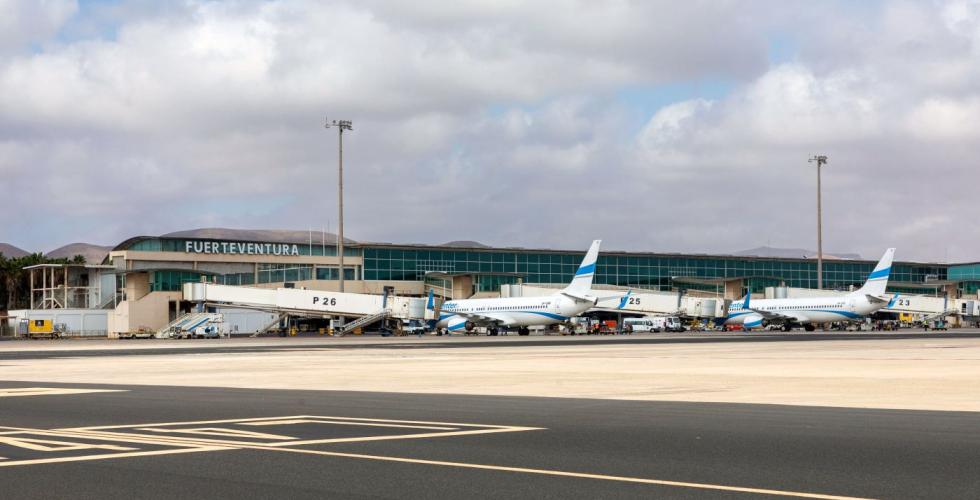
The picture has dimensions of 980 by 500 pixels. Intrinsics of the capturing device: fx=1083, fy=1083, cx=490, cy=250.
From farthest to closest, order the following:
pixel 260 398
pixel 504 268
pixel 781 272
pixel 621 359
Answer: pixel 781 272 → pixel 504 268 → pixel 621 359 → pixel 260 398

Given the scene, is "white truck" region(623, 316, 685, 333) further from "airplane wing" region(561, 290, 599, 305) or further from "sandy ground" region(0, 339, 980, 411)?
"sandy ground" region(0, 339, 980, 411)

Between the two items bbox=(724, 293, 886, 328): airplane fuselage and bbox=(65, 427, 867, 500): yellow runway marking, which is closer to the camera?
bbox=(65, 427, 867, 500): yellow runway marking

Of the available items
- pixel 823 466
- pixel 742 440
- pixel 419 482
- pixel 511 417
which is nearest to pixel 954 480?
pixel 823 466

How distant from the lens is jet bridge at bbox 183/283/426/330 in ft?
380

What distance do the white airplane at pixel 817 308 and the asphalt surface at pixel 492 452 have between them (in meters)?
100

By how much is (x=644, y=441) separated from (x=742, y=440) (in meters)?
1.46

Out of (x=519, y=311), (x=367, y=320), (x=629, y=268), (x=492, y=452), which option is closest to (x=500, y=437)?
(x=492, y=452)

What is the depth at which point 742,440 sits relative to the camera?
16.2 m

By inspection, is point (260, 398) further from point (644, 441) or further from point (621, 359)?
point (621, 359)

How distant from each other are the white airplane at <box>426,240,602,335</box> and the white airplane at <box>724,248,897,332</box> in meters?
25.6

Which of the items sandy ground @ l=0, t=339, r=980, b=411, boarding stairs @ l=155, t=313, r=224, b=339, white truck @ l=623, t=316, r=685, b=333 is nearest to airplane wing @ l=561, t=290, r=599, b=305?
white truck @ l=623, t=316, r=685, b=333

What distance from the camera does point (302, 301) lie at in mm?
117125

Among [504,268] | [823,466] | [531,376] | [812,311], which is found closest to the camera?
[823,466]


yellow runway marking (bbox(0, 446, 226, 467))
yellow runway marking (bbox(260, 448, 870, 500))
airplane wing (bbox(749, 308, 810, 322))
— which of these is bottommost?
airplane wing (bbox(749, 308, 810, 322))
